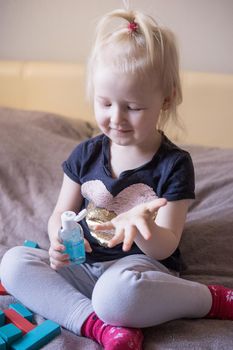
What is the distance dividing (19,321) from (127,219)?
0.29 m

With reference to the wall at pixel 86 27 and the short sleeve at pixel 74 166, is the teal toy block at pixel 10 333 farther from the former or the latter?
the wall at pixel 86 27

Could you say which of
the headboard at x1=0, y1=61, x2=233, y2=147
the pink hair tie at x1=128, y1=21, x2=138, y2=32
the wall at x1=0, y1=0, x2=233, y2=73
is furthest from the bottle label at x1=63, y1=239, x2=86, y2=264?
the wall at x1=0, y1=0, x2=233, y2=73

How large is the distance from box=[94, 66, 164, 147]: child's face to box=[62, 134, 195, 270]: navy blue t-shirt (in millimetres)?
70

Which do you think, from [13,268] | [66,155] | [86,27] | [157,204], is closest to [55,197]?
[66,155]

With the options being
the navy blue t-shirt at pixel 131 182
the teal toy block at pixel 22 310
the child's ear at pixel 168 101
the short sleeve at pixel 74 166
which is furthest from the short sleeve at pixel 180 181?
the teal toy block at pixel 22 310

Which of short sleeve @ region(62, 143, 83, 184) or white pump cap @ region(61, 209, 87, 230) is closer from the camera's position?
white pump cap @ region(61, 209, 87, 230)

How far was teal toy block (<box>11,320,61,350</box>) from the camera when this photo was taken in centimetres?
77

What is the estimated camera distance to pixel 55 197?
1.29 metres

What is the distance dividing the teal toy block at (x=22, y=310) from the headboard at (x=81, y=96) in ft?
2.68

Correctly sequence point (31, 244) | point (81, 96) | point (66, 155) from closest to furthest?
point (31, 244)
point (66, 155)
point (81, 96)

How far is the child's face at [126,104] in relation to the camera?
0.83 meters

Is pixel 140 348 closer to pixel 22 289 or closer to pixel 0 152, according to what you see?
pixel 22 289

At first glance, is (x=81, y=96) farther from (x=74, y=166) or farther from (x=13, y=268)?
(x=13, y=268)

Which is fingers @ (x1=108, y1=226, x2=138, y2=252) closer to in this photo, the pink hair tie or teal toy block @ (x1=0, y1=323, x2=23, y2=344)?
teal toy block @ (x1=0, y1=323, x2=23, y2=344)
